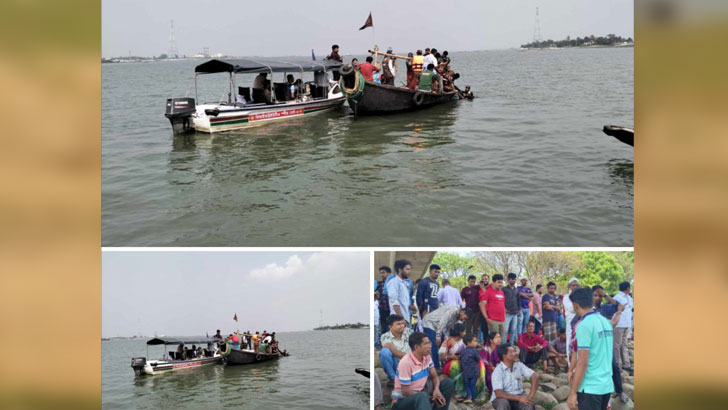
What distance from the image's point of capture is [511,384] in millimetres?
4301

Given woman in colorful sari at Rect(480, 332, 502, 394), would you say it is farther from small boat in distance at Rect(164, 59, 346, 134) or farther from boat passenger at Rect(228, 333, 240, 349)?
small boat in distance at Rect(164, 59, 346, 134)

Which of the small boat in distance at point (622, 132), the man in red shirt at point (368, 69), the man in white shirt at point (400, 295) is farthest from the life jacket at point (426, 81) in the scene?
the man in white shirt at point (400, 295)

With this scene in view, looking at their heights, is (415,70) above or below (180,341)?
above

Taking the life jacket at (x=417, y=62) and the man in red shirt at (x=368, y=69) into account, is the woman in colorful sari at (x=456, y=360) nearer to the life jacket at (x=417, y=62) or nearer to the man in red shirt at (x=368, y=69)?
the man in red shirt at (x=368, y=69)

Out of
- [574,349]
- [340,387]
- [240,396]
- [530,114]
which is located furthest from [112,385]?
[530,114]

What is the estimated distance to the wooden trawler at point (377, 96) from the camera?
1570cm

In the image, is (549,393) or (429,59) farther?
(429,59)

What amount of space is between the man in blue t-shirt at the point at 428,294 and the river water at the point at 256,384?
83 cm

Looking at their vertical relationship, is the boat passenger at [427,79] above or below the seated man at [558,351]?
above

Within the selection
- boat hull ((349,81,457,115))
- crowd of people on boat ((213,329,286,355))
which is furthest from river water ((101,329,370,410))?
boat hull ((349,81,457,115))

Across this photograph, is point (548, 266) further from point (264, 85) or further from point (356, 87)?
point (356, 87)

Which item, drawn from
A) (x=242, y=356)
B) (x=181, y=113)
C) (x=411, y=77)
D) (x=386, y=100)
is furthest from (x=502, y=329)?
(x=411, y=77)

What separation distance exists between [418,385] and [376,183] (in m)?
5.69
